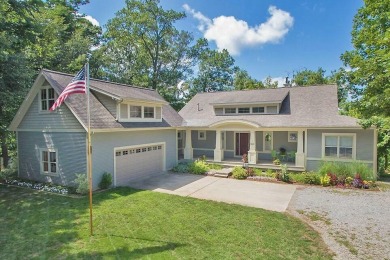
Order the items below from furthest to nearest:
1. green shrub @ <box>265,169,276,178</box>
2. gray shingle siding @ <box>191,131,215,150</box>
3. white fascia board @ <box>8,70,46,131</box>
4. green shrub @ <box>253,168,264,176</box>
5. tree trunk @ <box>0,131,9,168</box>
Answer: gray shingle siding @ <box>191,131,215,150</box> → tree trunk @ <box>0,131,9,168</box> → green shrub @ <box>253,168,264,176</box> → green shrub @ <box>265,169,276,178</box> → white fascia board @ <box>8,70,46,131</box>

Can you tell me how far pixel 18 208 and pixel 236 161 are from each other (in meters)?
13.3

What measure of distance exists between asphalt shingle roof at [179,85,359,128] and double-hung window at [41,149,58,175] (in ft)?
31.2

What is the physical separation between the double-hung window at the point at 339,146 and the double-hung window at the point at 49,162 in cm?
1589

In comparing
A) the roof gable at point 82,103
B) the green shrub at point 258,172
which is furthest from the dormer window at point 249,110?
the roof gable at point 82,103

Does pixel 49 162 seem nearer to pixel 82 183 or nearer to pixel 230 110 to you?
pixel 82 183

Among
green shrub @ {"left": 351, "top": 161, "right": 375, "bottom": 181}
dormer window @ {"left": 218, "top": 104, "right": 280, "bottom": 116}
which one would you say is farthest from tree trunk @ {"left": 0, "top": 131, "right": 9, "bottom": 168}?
green shrub @ {"left": 351, "top": 161, "right": 375, "bottom": 181}

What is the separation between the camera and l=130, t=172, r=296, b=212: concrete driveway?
36.2 ft

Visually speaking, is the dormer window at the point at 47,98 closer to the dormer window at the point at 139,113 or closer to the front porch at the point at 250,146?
the dormer window at the point at 139,113

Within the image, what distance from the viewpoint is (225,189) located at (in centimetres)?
1310

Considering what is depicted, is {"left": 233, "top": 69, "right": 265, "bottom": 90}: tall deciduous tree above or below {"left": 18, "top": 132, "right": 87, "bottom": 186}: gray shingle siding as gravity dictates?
above

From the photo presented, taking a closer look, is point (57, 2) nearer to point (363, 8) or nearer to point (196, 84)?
point (196, 84)

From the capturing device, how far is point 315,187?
13602 millimetres

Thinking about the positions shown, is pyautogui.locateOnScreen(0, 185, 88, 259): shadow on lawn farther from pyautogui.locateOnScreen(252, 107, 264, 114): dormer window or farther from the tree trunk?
pyautogui.locateOnScreen(252, 107, 264, 114): dormer window

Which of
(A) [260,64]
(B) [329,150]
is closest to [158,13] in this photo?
(A) [260,64]
